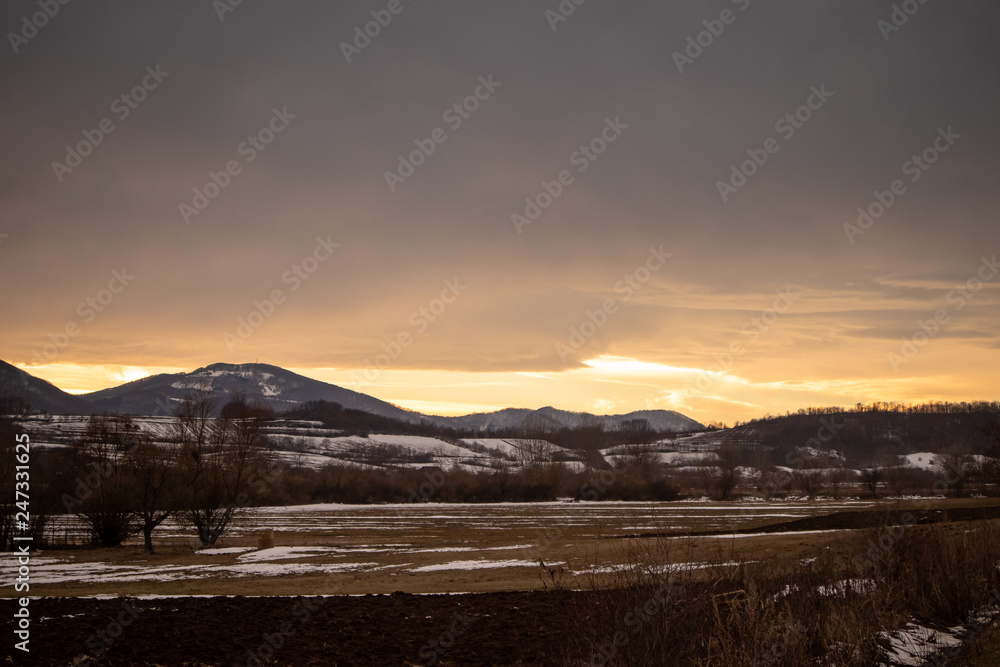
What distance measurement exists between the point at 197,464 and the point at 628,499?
225ft

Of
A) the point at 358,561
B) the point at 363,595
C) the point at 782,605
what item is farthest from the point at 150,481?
the point at 782,605

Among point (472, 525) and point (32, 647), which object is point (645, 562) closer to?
point (32, 647)

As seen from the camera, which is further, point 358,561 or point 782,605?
point 358,561

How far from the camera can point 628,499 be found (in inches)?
3752

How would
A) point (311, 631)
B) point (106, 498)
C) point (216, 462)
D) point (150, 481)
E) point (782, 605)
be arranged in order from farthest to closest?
point (216, 462), point (150, 481), point (106, 498), point (311, 631), point (782, 605)

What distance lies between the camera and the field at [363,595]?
39.5 ft

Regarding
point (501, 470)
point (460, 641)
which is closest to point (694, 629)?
point (460, 641)

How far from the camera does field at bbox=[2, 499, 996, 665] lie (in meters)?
12.0

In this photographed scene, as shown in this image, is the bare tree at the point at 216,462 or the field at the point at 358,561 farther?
the bare tree at the point at 216,462

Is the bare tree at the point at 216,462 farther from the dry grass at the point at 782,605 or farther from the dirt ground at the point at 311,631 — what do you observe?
the dry grass at the point at 782,605

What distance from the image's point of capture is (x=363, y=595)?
18.5 meters

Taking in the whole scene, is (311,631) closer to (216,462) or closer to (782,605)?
(782,605)

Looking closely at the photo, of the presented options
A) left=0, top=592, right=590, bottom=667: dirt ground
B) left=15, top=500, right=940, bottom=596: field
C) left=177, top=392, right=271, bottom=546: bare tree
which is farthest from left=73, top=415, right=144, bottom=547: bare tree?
left=0, top=592, right=590, bottom=667: dirt ground

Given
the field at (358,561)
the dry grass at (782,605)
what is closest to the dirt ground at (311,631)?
the dry grass at (782,605)
